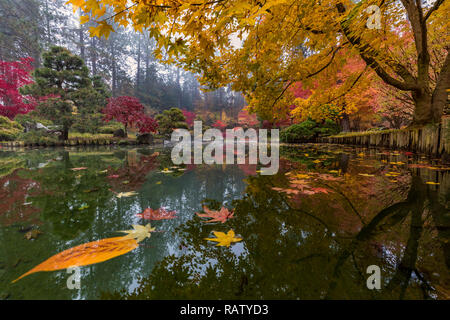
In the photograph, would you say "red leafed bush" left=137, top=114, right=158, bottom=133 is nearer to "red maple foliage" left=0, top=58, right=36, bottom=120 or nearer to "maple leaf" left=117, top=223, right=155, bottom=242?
→ "red maple foliage" left=0, top=58, right=36, bottom=120

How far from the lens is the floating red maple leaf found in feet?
3.90

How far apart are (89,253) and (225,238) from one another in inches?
25.0

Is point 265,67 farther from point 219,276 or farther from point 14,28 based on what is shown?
point 14,28

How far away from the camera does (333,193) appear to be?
1521mm

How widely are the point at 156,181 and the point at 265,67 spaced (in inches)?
101

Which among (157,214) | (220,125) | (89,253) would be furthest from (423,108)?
(220,125)

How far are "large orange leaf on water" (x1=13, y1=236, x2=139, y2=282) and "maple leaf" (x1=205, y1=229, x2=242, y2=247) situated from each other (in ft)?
1.32

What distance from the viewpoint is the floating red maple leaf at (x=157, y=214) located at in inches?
46.8

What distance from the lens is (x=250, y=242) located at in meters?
0.87

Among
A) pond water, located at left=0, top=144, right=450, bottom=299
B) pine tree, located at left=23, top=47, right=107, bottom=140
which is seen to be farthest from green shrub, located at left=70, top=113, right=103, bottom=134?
pond water, located at left=0, top=144, right=450, bottom=299

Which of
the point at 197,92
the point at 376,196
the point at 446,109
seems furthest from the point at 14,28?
the point at 446,109

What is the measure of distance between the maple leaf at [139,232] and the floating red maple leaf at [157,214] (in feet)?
0.40

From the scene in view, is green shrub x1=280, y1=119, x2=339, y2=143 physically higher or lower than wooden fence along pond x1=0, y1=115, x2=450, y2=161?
higher

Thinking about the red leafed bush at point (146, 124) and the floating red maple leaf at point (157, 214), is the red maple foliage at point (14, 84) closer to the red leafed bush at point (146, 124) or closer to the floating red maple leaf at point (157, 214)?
the red leafed bush at point (146, 124)
